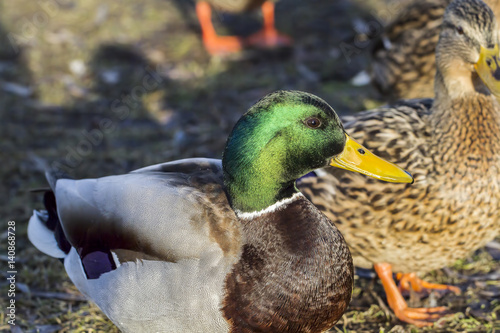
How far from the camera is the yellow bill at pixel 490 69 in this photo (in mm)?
2963

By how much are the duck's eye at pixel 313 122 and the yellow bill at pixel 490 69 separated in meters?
1.02

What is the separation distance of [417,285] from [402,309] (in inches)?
12.2

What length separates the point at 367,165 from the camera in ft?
8.58

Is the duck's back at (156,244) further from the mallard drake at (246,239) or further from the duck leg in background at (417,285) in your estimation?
the duck leg in background at (417,285)

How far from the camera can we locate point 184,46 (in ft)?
22.6

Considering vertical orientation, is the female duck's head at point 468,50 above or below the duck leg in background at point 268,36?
above

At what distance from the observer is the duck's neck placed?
257cm

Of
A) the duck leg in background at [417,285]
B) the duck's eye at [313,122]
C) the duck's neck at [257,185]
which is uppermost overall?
the duck's eye at [313,122]

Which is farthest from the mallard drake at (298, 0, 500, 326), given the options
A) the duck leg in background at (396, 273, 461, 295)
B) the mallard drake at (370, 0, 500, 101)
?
the mallard drake at (370, 0, 500, 101)

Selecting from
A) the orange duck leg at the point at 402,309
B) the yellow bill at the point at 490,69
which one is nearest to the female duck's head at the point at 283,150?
the yellow bill at the point at 490,69

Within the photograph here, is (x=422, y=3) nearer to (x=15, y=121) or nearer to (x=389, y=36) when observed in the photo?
(x=389, y=36)

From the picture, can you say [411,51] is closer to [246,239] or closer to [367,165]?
[367,165]

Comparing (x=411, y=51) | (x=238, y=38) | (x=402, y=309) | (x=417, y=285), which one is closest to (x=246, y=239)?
(x=402, y=309)

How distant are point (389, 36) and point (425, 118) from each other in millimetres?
1658
